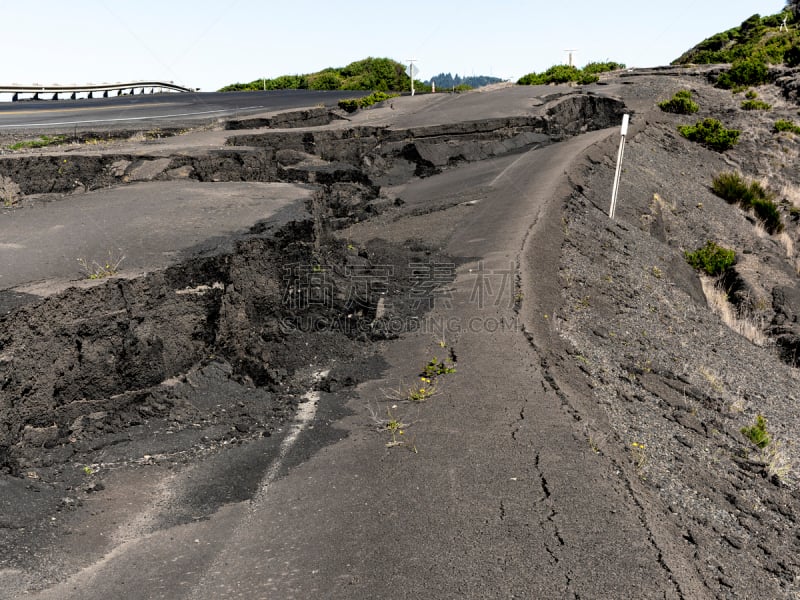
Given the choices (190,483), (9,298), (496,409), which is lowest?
Answer: (190,483)

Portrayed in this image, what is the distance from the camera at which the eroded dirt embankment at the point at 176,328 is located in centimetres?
578

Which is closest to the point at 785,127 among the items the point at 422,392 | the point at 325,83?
the point at 325,83

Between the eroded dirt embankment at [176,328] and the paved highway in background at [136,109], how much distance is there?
24.5 ft

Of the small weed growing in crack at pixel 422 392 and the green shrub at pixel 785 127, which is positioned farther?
the green shrub at pixel 785 127

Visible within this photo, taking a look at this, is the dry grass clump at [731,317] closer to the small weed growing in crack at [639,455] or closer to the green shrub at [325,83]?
the small weed growing in crack at [639,455]

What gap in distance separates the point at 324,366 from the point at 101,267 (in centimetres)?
264

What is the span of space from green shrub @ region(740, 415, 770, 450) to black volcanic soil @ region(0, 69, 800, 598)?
12cm

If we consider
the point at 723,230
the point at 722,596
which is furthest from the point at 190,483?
the point at 723,230

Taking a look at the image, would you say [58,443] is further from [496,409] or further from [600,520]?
[600,520]

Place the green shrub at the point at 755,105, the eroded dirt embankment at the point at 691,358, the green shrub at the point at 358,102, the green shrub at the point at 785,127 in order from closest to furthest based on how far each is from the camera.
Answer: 1. the eroded dirt embankment at the point at 691,358
2. the green shrub at the point at 358,102
3. the green shrub at the point at 785,127
4. the green shrub at the point at 755,105

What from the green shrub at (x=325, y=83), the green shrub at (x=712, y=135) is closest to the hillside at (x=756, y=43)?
the green shrub at (x=712, y=135)

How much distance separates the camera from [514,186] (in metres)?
13.9

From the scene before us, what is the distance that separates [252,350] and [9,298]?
2551mm

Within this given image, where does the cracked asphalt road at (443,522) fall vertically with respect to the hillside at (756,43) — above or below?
below
